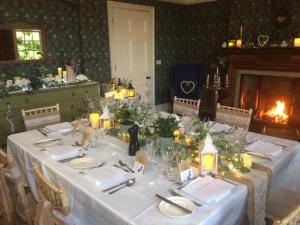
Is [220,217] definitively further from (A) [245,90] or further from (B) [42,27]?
(A) [245,90]

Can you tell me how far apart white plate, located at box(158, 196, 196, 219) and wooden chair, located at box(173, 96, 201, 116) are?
1.68 metres

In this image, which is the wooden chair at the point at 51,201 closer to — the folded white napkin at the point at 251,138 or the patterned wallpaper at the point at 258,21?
the folded white napkin at the point at 251,138

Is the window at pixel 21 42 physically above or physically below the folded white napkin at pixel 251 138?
above

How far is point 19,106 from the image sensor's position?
3619 mm

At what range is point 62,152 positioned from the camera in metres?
1.93

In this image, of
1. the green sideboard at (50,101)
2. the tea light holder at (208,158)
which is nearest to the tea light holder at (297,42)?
the green sideboard at (50,101)

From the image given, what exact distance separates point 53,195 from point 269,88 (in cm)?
439

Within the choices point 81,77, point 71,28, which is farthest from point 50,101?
point 71,28

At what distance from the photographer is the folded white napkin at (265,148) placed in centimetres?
185

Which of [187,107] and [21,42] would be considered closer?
[187,107]

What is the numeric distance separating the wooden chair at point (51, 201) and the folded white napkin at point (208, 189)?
62 centimetres

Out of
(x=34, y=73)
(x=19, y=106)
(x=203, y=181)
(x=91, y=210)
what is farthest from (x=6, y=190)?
(x=34, y=73)

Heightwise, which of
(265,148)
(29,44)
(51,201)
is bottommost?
(51,201)

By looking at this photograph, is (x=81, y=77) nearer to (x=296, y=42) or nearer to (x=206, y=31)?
(x=206, y=31)
